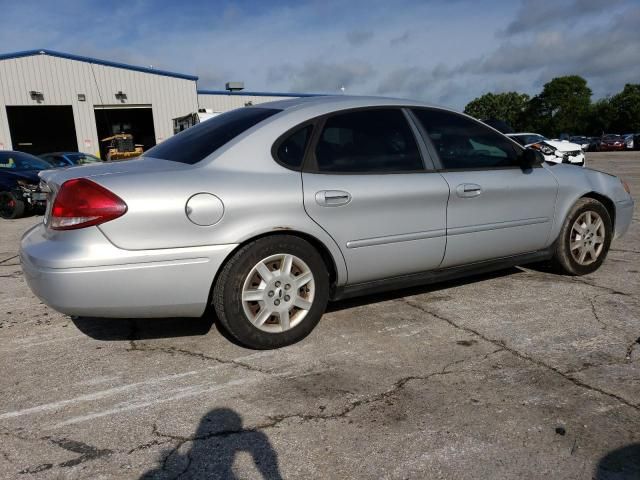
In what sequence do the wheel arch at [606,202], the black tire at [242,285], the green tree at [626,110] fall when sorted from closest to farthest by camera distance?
the black tire at [242,285] → the wheel arch at [606,202] → the green tree at [626,110]

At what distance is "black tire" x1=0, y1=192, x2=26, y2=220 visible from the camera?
33.4 feet

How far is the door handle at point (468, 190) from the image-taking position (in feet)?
12.7

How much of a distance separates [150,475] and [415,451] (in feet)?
3.44

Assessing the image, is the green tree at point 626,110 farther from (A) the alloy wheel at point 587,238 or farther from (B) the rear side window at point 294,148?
(B) the rear side window at point 294,148

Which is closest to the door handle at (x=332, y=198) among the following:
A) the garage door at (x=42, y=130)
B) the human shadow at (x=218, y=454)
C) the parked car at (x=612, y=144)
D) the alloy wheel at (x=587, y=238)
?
the human shadow at (x=218, y=454)

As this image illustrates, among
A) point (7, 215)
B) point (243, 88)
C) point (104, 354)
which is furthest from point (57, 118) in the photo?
point (104, 354)

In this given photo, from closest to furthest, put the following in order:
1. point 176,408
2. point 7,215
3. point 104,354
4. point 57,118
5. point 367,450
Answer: point 367,450 → point 176,408 → point 104,354 → point 7,215 → point 57,118

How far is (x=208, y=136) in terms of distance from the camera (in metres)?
3.57

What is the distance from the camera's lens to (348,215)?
134 inches

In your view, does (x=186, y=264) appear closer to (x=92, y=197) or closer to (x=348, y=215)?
(x=92, y=197)

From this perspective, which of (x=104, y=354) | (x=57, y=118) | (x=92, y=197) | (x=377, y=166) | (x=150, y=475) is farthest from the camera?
(x=57, y=118)

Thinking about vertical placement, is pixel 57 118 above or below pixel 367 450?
above

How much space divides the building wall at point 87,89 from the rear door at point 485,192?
2523cm

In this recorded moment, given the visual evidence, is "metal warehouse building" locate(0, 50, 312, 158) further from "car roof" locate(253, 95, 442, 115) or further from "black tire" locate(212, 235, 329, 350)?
"black tire" locate(212, 235, 329, 350)
